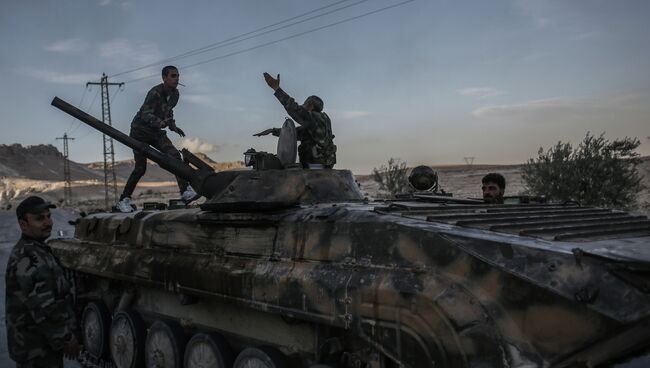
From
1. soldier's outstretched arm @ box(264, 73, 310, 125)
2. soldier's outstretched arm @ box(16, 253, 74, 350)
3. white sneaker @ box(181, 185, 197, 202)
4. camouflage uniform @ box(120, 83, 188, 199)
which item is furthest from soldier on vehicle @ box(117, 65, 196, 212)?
soldier's outstretched arm @ box(16, 253, 74, 350)

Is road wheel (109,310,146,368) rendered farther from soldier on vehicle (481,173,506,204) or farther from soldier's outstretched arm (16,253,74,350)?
soldier on vehicle (481,173,506,204)

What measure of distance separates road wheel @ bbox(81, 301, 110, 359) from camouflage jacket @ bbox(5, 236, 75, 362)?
3501 mm

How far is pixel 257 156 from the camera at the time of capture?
7.04 metres

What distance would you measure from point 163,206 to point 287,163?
2334mm

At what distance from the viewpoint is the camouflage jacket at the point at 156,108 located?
9359 mm

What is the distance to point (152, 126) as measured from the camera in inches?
368

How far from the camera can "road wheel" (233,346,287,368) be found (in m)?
5.67

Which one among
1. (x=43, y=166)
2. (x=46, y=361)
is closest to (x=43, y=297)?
(x=46, y=361)

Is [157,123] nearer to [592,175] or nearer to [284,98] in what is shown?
[284,98]

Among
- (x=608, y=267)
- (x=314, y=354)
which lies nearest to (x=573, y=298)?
(x=608, y=267)

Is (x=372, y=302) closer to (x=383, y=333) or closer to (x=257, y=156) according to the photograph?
(x=383, y=333)

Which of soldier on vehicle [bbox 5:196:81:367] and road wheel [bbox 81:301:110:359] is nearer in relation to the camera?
soldier on vehicle [bbox 5:196:81:367]

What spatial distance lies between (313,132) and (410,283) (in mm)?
4070

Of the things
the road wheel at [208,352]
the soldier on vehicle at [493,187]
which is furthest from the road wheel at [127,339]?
the soldier on vehicle at [493,187]
